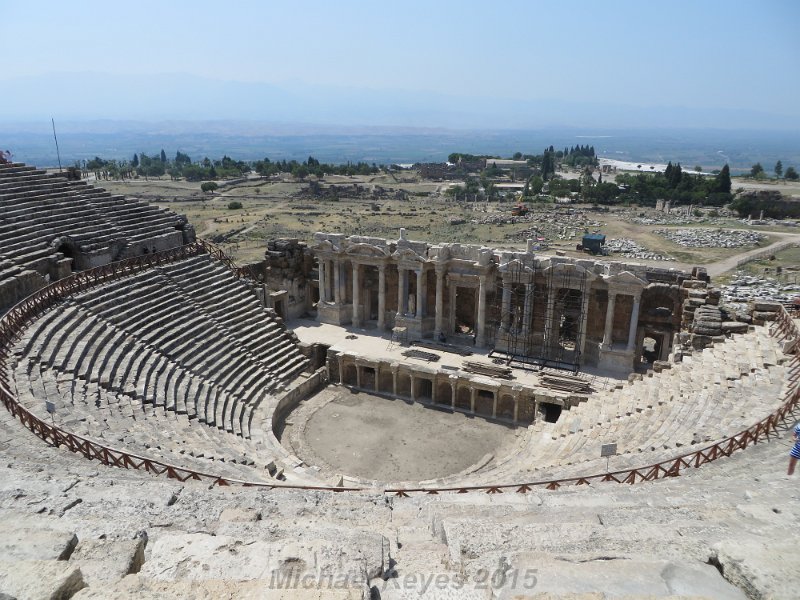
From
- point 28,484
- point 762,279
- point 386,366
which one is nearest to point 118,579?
point 28,484

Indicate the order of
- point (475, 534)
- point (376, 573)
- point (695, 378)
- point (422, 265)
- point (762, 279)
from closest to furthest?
point (376, 573), point (475, 534), point (695, 378), point (422, 265), point (762, 279)

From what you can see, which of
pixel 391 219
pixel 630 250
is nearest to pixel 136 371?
pixel 630 250

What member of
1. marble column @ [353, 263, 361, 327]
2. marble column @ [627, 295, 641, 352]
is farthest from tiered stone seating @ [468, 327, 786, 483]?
marble column @ [353, 263, 361, 327]

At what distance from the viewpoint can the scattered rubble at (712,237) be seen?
64.8m

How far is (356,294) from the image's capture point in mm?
32906

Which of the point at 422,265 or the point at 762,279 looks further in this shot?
the point at 762,279

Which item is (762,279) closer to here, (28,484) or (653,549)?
(653,549)

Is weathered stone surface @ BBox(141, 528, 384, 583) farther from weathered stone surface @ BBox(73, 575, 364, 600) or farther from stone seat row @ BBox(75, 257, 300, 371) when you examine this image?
stone seat row @ BBox(75, 257, 300, 371)

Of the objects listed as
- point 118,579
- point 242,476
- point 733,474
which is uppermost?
point 118,579

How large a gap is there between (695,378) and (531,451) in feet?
20.7

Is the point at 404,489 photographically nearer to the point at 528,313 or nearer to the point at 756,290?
the point at 528,313

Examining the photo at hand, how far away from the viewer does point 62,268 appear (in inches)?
904

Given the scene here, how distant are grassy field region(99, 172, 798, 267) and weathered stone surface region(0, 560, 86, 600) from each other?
46.7 metres

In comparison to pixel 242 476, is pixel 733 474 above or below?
above
